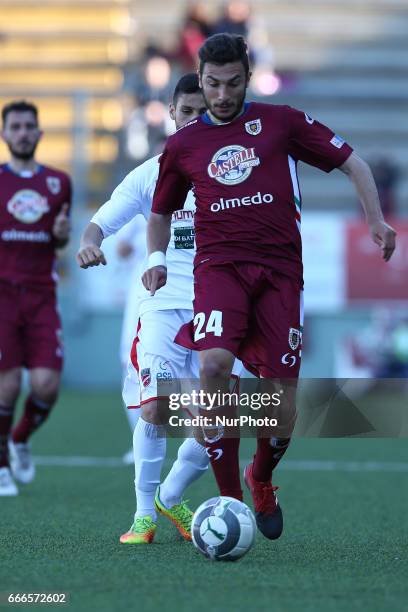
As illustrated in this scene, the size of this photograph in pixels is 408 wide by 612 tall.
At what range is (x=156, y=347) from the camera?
563 cm

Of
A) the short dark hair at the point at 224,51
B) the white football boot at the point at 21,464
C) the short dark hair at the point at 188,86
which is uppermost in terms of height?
the short dark hair at the point at 224,51

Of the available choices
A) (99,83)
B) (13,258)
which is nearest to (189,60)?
(99,83)

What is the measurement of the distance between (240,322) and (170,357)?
711 mm

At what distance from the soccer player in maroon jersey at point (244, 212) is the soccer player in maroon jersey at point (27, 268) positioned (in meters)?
2.81

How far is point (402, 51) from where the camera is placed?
20969mm

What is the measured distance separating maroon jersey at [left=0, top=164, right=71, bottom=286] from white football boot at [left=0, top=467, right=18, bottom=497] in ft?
3.81

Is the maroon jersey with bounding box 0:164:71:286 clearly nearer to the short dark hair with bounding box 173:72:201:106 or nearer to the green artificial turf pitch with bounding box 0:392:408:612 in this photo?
the green artificial turf pitch with bounding box 0:392:408:612

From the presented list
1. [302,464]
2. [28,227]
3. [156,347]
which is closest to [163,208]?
[156,347]

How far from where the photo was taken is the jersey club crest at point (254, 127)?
5.11 m

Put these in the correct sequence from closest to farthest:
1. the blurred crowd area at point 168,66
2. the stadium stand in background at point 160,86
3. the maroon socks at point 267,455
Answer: the maroon socks at point 267,455 < the stadium stand in background at point 160,86 < the blurred crowd area at point 168,66

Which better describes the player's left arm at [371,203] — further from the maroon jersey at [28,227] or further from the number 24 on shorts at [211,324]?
the maroon jersey at [28,227]

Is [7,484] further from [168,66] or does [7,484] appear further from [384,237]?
[168,66]

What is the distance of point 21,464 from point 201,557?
3.43m

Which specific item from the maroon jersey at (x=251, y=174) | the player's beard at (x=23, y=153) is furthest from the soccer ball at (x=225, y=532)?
the player's beard at (x=23, y=153)
